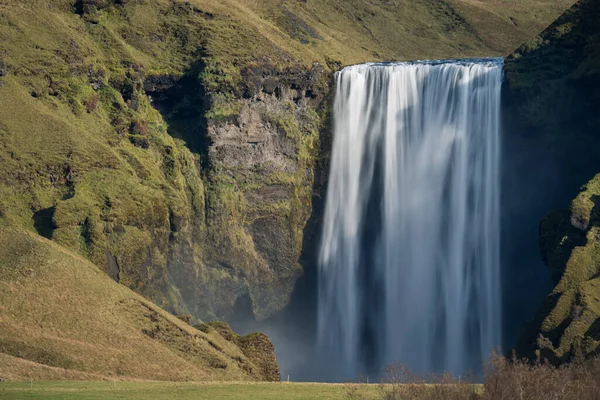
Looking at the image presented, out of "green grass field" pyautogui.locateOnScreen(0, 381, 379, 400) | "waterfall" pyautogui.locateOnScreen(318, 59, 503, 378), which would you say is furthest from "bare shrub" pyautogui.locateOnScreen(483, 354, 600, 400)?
"waterfall" pyautogui.locateOnScreen(318, 59, 503, 378)

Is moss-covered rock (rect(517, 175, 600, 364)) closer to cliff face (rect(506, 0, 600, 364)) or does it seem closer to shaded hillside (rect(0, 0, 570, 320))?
cliff face (rect(506, 0, 600, 364))

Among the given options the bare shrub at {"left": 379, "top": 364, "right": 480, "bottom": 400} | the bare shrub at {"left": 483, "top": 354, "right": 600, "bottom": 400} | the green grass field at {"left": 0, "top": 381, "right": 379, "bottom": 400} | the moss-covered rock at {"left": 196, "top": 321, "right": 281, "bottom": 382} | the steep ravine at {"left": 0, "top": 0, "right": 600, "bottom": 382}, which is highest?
the steep ravine at {"left": 0, "top": 0, "right": 600, "bottom": 382}

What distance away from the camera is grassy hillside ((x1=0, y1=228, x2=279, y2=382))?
309ft

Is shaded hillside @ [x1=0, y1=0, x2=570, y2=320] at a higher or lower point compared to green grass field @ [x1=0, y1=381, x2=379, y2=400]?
higher

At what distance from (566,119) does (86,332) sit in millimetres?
51488

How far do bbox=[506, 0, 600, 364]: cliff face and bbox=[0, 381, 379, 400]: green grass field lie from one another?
29085 mm

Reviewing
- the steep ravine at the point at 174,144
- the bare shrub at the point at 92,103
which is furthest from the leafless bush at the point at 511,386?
the bare shrub at the point at 92,103

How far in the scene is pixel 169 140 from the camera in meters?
135

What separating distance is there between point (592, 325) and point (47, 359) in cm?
3938

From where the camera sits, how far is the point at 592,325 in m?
102

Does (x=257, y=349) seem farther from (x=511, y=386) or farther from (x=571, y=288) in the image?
(x=511, y=386)

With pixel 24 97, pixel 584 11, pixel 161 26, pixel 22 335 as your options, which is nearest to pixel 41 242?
pixel 22 335

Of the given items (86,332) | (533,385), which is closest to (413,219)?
(86,332)

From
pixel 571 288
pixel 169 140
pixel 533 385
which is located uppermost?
pixel 169 140
